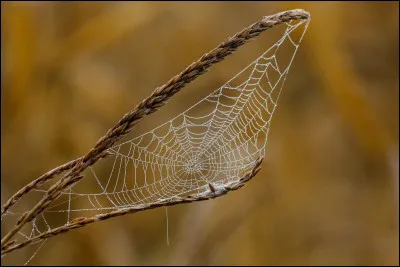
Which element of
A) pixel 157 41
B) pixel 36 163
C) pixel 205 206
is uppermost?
pixel 157 41

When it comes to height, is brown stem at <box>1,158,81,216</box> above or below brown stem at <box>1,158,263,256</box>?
above

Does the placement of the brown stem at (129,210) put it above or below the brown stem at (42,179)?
below

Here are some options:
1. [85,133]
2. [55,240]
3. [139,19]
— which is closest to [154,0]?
[139,19]

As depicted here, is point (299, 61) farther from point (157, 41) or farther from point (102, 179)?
point (102, 179)

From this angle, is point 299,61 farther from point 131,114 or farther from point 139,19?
point 131,114

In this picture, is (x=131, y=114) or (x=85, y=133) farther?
(x=85, y=133)

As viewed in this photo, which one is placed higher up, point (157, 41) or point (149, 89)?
point (157, 41)

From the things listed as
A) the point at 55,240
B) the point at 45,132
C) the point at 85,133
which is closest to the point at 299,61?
the point at 85,133

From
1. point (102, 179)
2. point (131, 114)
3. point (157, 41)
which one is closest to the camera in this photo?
point (131, 114)

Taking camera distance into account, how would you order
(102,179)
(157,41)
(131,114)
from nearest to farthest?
1. (131,114)
2. (102,179)
3. (157,41)
